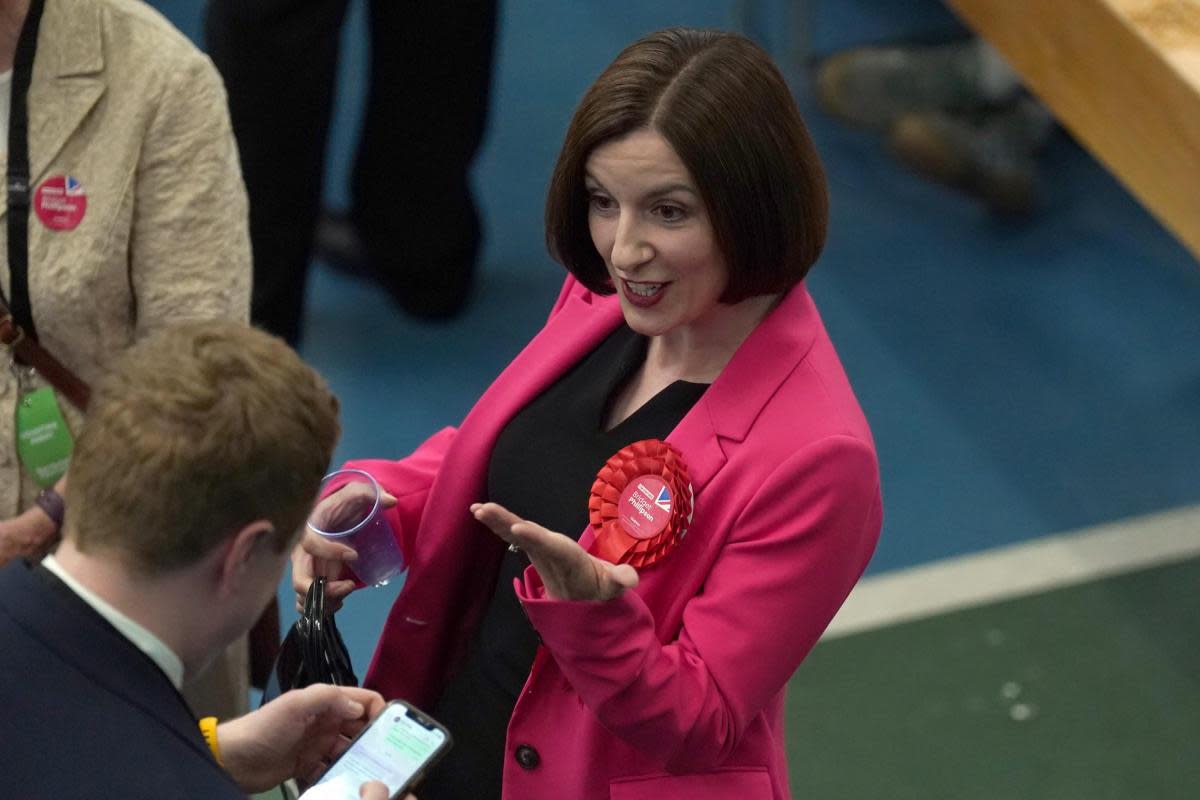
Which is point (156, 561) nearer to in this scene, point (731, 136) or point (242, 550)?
point (242, 550)

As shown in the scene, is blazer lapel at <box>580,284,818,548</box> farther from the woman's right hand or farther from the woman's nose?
the woman's right hand

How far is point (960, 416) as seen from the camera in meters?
5.16

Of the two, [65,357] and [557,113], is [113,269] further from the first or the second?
[557,113]

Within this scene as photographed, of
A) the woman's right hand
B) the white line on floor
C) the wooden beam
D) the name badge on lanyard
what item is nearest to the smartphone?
the woman's right hand

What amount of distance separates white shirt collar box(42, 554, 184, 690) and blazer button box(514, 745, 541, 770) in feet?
2.64

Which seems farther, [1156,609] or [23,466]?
[1156,609]

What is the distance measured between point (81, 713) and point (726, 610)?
0.92m

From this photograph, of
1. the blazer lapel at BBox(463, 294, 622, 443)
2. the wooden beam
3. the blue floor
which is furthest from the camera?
the blue floor

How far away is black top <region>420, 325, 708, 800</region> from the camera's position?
2527 mm

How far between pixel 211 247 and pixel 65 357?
0.32 meters

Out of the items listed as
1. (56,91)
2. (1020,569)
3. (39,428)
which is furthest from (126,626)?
(1020,569)

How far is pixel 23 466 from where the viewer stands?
9.53 ft

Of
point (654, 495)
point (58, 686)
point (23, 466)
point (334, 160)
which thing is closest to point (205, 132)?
point (23, 466)

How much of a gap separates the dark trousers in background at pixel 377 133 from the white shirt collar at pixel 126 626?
121 inches
